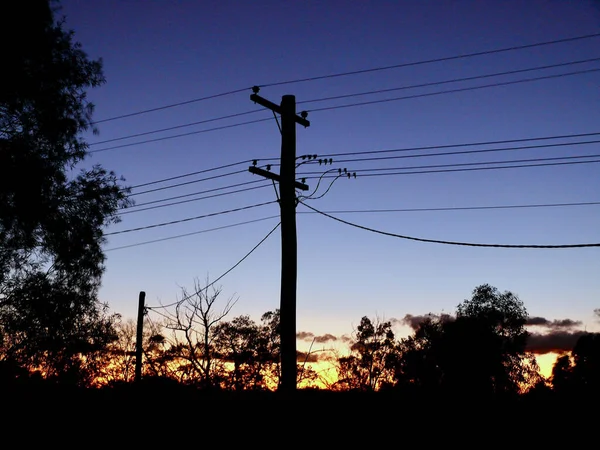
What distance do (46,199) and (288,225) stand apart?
13338mm

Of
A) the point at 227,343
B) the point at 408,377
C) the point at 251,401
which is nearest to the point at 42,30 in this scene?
the point at 251,401

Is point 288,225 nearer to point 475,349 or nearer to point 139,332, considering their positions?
point 139,332

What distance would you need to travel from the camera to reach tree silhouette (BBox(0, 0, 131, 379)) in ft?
69.7

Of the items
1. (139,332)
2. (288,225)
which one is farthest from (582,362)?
(288,225)

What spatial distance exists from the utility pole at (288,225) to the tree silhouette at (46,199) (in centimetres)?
1139

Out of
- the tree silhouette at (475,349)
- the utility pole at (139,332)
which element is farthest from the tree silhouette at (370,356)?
the utility pole at (139,332)

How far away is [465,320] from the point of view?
202 feet

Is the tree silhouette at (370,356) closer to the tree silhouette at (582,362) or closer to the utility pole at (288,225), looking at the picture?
the tree silhouette at (582,362)

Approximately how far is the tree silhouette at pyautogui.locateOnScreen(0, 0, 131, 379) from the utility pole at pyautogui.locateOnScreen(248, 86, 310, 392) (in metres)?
11.4

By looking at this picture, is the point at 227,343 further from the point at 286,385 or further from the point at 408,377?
the point at 286,385

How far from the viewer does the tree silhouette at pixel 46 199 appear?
837 inches

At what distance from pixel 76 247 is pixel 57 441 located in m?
11.9

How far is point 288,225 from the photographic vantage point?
45.0ft

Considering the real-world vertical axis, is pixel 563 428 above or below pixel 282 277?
below
